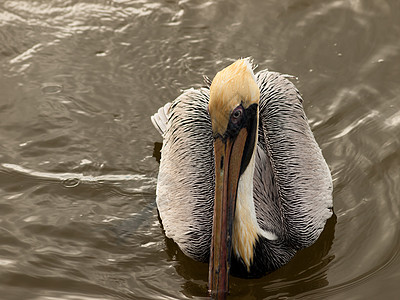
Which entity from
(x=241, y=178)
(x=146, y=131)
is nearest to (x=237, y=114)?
(x=241, y=178)

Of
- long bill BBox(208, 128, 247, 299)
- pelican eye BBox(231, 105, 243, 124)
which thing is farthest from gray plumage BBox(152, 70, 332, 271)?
pelican eye BBox(231, 105, 243, 124)

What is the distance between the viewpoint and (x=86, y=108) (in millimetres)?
7164

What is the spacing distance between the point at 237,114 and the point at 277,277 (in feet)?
4.77

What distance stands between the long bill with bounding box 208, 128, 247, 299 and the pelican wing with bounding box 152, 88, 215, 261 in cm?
47

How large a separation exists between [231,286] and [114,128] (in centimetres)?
228

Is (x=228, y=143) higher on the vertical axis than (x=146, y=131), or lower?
lower

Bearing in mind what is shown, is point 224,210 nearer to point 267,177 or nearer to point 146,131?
point 267,177

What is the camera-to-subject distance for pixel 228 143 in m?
4.76

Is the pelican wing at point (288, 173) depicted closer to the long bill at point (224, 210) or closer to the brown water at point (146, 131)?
the brown water at point (146, 131)

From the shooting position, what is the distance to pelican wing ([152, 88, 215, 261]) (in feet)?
18.0

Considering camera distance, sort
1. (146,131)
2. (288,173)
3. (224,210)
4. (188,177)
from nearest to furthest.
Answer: (224,210), (288,173), (188,177), (146,131)

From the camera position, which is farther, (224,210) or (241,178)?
(241,178)

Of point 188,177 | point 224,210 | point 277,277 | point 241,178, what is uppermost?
point 188,177

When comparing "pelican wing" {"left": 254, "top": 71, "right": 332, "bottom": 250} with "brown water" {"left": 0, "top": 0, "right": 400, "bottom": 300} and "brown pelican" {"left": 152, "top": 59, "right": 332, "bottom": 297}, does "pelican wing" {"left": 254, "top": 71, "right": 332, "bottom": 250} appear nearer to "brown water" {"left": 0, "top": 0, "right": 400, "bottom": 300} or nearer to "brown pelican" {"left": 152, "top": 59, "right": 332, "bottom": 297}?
"brown pelican" {"left": 152, "top": 59, "right": 332, "bottom": 297}
